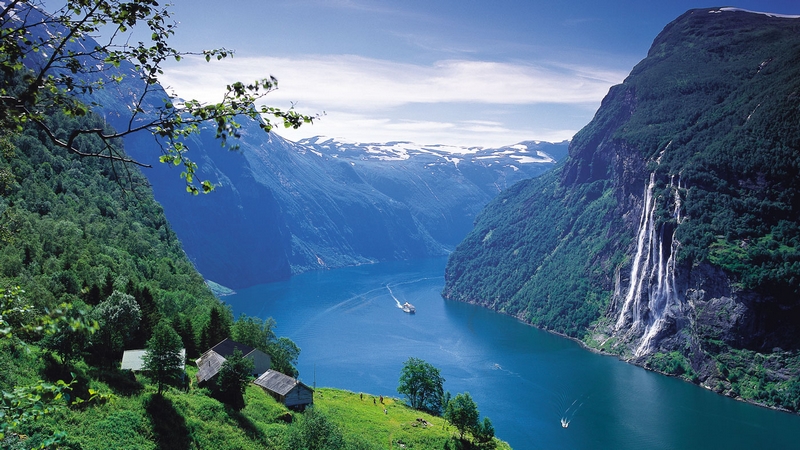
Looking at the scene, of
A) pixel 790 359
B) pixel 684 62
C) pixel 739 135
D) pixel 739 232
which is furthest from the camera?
pixel 684 62

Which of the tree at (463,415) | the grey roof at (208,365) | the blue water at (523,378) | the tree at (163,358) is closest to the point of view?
the tree at (163,358)

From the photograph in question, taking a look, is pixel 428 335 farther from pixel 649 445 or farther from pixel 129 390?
pixel 129 390

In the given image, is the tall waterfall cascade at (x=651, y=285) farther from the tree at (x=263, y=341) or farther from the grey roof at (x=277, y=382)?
the grey roof at (x=277, y=382)

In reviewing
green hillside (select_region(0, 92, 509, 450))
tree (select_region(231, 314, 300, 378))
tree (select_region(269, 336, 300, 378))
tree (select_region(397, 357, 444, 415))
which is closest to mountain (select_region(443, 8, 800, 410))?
tree (select_region(397, 357, 444, 415))

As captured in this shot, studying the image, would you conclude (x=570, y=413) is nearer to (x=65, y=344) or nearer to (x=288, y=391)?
(x=288, y=391)

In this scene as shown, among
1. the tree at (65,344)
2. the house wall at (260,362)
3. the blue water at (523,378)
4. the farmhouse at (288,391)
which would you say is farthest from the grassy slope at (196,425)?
the blue water at (523,378)

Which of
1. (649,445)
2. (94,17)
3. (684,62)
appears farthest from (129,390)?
(684,62)
